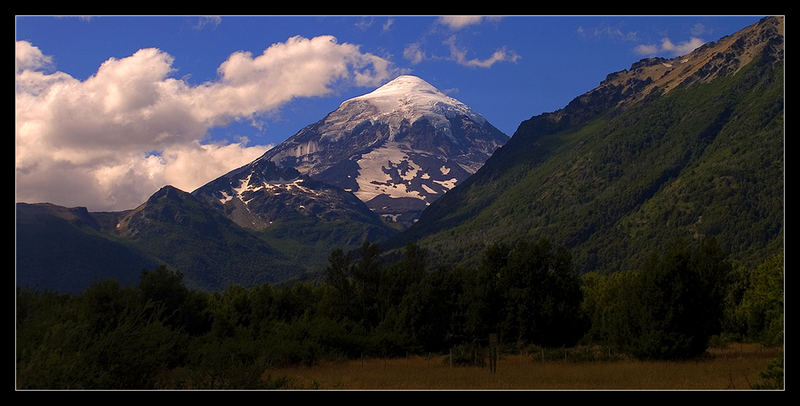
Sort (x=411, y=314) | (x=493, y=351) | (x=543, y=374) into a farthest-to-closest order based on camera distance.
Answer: (x=411, y=314) < (x=543, y=374) < (x=493, y=351)

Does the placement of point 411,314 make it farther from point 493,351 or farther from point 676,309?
point 493,351

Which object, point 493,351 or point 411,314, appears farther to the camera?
point 411,314

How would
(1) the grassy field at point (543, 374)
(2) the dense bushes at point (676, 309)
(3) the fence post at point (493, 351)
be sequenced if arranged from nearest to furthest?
(1) the grassy field at point (543, 374)
(3) the fence post at point (493, 351)
(2) the dense bushes at point (676, 309)

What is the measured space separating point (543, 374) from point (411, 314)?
25488mm

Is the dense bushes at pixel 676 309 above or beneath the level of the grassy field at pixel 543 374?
above

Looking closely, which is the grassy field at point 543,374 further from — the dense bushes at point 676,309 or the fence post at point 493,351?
the dense bushes at point 676,309

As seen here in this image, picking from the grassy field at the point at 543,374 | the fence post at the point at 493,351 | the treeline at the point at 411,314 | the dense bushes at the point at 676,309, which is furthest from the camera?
the dense bushes at the point at 676,309

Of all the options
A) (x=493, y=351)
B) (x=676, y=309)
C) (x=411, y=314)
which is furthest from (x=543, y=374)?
(x=411, y=314)

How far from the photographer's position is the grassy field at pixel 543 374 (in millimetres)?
40562

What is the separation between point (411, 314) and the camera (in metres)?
72.6

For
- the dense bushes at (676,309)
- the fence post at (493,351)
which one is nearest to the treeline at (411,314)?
the dense bushes at (676,309)

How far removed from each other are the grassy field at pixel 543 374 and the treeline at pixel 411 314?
8.27 feet
